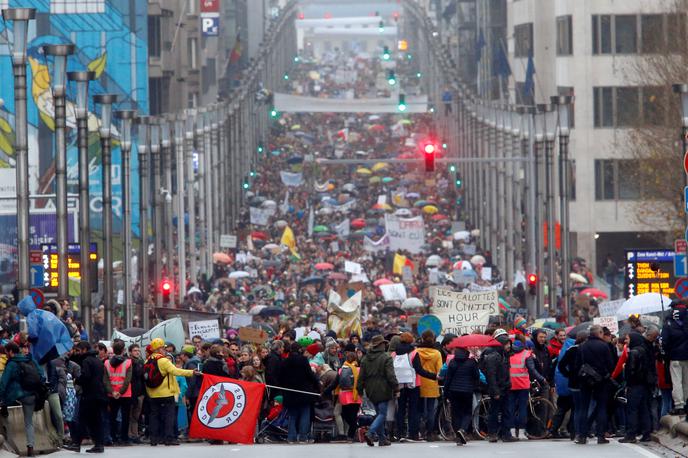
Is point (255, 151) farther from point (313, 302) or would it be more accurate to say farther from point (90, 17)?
point (313, 302)

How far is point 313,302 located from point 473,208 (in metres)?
45.0

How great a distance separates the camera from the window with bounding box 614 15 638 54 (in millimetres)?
90250

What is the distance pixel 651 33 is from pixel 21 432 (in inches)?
2070

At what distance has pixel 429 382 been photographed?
1124 inches

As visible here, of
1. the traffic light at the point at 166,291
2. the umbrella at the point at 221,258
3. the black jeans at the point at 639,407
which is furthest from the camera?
the umbrella at the point at 221,258

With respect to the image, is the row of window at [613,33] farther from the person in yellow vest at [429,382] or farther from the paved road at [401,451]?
the paved road at [401,451]

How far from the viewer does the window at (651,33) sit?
66.6m

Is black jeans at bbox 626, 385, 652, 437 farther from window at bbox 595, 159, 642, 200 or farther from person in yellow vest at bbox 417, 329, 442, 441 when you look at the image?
window at bbox 595, 159, 642, 200

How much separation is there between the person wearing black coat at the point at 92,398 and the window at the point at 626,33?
215ft

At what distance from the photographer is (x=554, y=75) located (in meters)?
93.6

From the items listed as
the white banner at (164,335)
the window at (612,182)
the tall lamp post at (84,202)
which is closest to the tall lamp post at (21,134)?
the white banner at (164,335)

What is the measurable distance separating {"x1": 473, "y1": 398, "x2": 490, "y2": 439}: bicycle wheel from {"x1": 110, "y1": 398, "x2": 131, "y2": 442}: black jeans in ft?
15.5

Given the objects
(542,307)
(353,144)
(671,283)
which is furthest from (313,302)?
(353,144)

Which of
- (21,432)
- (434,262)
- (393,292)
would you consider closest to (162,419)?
(21,432)
